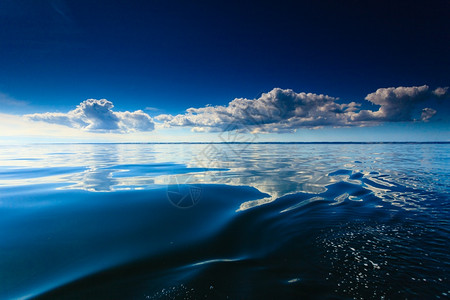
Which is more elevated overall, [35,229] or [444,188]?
[35,229]

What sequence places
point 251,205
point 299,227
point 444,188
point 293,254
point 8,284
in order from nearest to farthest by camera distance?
1. point 8,284
2. point 293,254
3. point 299,227
4. point 251,205
5. point 444,188

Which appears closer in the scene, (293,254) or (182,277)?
(182,277)

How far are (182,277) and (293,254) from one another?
8.73ft

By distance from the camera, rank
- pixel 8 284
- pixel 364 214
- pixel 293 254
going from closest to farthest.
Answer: pixel 8 284, pixel 293 254, pixel 364 214

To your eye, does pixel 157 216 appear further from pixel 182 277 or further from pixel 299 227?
pixel 299 227

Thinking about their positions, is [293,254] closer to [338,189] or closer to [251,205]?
[251,205]

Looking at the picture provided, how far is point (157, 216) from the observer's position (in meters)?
7.70

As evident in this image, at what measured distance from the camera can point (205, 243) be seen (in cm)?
557

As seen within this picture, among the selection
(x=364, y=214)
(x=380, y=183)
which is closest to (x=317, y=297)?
(x=364, y=214)

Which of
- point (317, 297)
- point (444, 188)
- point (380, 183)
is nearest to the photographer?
point (317, 297)

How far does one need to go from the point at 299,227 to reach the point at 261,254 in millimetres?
2098

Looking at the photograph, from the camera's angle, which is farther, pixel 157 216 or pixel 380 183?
pixel 380 183

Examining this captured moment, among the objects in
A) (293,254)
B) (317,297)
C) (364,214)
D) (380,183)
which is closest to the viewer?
(317,297)

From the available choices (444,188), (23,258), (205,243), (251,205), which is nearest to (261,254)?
(205,243)
